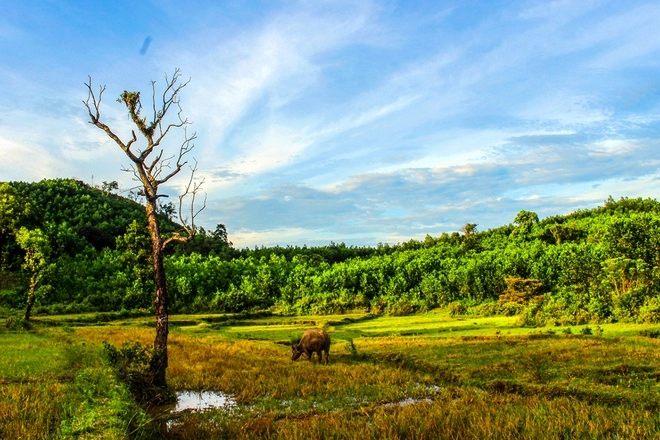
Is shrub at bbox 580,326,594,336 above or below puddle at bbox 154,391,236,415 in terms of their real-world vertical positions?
below

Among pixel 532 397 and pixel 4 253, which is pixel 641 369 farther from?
pixel 4 253

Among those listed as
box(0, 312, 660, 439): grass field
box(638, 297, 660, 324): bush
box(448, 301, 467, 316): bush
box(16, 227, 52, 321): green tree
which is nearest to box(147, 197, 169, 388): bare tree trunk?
box(0, 312, 660, 439): grass field

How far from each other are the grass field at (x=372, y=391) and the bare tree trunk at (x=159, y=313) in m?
1.67

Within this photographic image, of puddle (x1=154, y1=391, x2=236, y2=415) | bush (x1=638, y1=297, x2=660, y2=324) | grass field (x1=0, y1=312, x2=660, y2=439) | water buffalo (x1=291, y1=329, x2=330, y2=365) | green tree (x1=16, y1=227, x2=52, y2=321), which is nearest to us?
grass field (x1=0, y1=312, x2=660, y2=439)

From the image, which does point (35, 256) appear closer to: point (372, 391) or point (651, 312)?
point (372, 391)

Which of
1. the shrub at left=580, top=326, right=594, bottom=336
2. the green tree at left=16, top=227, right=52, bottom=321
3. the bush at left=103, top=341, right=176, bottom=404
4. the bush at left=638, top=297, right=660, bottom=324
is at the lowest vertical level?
the shrub at left=580, top=326, right=594, bottom=336

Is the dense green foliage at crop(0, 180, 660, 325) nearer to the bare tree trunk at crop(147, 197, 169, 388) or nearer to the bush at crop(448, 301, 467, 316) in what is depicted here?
the bush at crop(448, 301, 467, 316)

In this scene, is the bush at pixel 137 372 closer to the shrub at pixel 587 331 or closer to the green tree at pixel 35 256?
the shrub at pixel 587 331

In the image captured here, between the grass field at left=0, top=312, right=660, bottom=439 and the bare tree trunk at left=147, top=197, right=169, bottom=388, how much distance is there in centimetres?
167

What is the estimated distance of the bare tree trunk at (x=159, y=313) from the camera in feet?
45.7

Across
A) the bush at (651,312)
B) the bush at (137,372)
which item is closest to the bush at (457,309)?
the bush at (651,312)

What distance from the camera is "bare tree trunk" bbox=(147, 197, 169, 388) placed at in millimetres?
13922

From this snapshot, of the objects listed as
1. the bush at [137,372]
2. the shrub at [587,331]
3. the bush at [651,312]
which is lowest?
the shrub at [587,331]

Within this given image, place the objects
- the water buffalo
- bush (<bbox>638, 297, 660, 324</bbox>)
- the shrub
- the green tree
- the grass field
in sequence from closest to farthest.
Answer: the grass field
the water buffalo
the shrub
bush (<bbox>638, 297, 660, 324</bbox>)
the green tree
